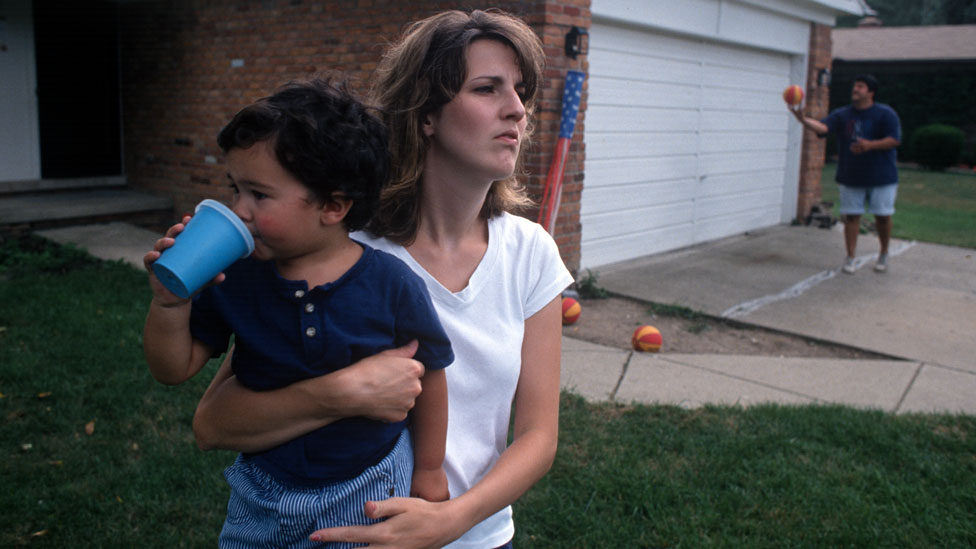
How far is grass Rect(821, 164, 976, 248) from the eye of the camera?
11906 millimetres

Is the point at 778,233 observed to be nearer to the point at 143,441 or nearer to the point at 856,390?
the point at 856,390

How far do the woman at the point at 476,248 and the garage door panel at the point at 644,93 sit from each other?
20.8 feet

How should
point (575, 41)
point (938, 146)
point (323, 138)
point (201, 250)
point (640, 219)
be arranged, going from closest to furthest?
point (201, 250) → point (323, 138) → point (575, 41) → point (640, 219) → point (938, 146)

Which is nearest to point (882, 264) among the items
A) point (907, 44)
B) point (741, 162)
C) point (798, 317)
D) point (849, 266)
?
point (849, 266)

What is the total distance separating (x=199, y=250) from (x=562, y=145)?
5590 mm

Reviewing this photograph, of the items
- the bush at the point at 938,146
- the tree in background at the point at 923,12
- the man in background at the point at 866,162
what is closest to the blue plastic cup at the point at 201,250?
the man in background at the point at 866,162

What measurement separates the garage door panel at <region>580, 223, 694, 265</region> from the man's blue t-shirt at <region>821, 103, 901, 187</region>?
1.92 metres

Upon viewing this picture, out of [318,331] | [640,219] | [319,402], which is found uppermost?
[318,331]

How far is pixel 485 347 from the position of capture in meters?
1.63

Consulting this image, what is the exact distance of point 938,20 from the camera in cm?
3953

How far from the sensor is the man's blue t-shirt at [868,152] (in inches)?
332

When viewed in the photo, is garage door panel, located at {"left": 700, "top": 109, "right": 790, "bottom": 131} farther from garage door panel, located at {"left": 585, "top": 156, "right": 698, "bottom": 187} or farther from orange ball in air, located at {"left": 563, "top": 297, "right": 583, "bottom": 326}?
orange ball in air, located at {"left": 563, "top": 297, "right": 583, "bottom": 326}

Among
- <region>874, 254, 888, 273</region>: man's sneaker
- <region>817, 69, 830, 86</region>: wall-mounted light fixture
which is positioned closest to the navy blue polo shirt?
<region>874, 254, 888, 273</region>: man's sneaker

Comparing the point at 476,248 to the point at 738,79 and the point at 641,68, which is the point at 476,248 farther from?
the point at 738,79
